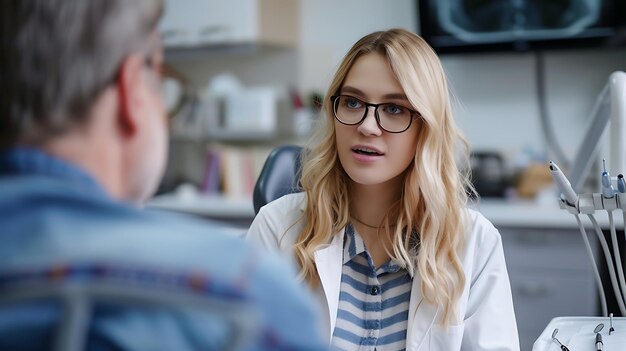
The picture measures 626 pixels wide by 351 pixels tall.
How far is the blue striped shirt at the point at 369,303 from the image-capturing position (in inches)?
56.5

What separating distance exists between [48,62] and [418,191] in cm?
100

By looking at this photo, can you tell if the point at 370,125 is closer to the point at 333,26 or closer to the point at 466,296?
the point at 466,296

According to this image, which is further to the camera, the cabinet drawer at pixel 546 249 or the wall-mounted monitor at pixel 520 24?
the wall-mounted monitor at pixel 520 24

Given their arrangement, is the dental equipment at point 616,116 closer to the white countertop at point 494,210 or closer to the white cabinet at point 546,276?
the white countertop at point 494,210

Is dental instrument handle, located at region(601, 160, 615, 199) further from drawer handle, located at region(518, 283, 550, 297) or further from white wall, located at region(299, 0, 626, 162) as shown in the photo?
white wall, located at region(299, 0, 626, 162)

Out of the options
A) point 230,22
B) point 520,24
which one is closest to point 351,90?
point 520,24

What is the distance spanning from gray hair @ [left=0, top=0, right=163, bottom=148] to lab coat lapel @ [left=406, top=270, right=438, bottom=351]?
92 centimetres

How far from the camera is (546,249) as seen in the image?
289 cm

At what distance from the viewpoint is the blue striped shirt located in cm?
144

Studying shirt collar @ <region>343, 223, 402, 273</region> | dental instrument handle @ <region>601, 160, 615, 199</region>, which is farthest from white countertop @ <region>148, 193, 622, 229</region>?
dental instrument handle @ <region>601, 160, 615, 199</region>

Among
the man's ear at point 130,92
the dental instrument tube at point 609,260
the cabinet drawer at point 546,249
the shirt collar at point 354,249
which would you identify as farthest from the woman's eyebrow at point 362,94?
the cabinet drawer at point 546,249

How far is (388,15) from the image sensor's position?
366 centimetres

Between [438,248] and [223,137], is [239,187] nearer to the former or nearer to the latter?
[223,137]

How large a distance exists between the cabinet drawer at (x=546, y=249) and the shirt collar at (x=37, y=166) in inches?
97.3
